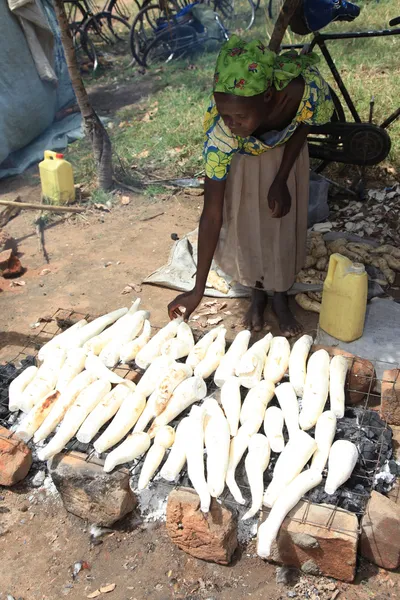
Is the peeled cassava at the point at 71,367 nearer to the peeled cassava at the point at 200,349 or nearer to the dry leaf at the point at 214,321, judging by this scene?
the peeled cassava at the point at 200,349

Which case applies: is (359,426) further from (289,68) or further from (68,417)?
(289,68)

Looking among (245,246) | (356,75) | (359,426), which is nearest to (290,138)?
(245,246)

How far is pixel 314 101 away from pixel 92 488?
2.18 m

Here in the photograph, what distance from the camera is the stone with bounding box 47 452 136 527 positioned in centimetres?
246

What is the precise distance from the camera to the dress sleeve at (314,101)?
9.68ft

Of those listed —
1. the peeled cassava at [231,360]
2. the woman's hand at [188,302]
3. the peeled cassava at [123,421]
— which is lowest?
the peeled cassava at [231,360]

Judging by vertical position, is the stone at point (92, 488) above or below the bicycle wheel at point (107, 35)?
below

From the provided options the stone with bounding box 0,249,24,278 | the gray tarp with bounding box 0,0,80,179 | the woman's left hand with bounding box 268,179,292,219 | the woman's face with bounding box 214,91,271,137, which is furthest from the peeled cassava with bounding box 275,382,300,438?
the gray tarp with bounding box 0,0,80,179

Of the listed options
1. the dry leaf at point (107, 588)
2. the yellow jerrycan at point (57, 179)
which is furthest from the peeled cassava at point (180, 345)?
the yellow jerrycan at point (57, 179)

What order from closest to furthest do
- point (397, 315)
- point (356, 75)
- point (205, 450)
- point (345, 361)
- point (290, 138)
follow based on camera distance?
point (205, 450), point (345, 361), point (290, 138), point (397, 315), point (356, 75)

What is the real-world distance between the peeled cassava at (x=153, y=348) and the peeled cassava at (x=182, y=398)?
11.5 inches

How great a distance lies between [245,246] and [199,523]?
1.79 meters

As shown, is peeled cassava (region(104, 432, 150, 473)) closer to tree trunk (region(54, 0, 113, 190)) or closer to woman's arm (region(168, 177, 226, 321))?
woman's arm (region(168, 177, 226, 321))

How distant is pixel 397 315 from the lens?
3486 millimetres
